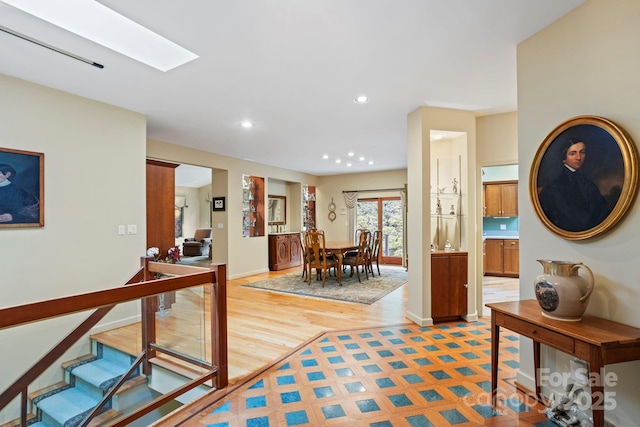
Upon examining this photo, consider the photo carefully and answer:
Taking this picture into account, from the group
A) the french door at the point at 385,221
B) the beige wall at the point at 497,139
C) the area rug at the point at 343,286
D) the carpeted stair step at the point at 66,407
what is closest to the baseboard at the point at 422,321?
the area rug at the point at 343,286

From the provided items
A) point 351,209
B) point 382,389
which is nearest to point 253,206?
point 351,209

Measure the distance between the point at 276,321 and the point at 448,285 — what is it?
2209 millimetres

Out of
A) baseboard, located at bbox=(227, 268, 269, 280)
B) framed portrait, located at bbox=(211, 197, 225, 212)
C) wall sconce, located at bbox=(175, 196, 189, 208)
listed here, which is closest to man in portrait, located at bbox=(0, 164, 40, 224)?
framed portrait, located at bbox=(211, 197, 225, 212)

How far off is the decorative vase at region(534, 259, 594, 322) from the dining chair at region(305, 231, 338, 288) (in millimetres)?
4079

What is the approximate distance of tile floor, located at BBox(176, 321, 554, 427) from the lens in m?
1.91

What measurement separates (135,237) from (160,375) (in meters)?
1.82

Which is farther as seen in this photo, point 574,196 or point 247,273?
point 247,273

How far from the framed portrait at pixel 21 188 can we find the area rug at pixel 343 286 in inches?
139

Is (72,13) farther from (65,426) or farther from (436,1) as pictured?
(65,426)

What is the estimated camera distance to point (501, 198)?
6812mm

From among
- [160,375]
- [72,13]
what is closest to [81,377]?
[160,375]

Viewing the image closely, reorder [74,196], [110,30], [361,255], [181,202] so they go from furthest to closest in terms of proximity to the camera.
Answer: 1. [181,202]
2. [361,255]
3. [74,196]
4. [110,30]

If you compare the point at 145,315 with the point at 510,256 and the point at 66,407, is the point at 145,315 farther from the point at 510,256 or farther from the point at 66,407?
the point at 510,256

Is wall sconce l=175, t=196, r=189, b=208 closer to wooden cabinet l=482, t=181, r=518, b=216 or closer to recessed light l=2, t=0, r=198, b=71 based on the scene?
recessed light l=2, t=0, r=198, b=71
